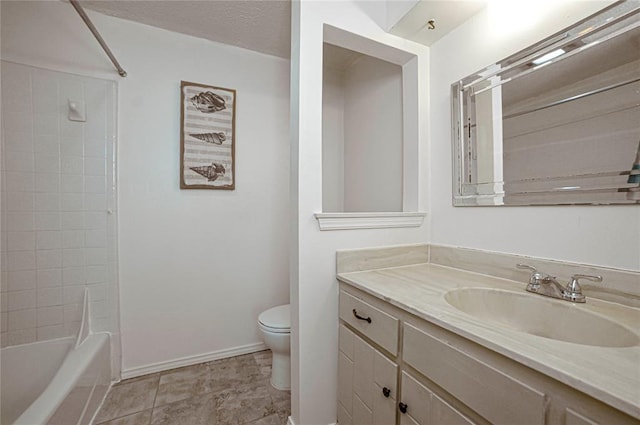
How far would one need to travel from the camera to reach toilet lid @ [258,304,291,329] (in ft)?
5.23

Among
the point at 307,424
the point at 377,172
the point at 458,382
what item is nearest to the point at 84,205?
the point at 307,424

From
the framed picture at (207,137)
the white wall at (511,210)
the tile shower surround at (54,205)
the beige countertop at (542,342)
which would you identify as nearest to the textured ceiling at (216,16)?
the framed picture at (207,137)

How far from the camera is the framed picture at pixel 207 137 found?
6.29 feet

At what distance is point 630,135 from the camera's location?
32.5 inches

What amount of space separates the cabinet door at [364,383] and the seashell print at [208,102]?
5.80 ft

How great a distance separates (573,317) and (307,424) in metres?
1.18

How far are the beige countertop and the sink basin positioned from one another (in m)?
0.02

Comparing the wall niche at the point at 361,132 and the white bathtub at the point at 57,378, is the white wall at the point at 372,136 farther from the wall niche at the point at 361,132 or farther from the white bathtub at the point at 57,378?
the white bathtub at the point at 57,378

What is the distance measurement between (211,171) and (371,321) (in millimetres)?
1583

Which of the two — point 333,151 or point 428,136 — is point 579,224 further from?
point 333,151

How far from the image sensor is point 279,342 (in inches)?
62.4

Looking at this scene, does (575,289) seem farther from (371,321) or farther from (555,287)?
(371,321)

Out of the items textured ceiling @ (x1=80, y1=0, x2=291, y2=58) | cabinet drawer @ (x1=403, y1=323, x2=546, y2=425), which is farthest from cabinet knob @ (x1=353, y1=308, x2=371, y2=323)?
textured ceiling @ (x1=80, y1=0, x2=291, y2=58)

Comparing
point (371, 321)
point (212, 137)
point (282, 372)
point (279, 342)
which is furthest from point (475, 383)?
point (212, 137)
